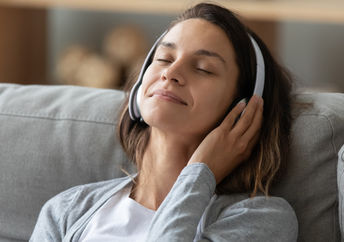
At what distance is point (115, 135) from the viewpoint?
4.79ft

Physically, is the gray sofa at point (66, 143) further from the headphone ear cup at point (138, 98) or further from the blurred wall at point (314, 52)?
the blurred wall at point (314, 52)

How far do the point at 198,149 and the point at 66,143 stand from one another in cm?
35

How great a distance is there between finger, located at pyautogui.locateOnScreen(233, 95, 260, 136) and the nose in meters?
0.15

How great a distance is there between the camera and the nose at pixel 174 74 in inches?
50.1

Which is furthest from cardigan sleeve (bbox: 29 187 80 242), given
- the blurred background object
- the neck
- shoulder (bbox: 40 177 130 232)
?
the blurred background object

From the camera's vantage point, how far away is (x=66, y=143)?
1.47 metres

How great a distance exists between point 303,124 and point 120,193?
0.43 m

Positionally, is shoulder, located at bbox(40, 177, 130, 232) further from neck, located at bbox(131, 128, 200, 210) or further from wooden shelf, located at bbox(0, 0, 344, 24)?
wooden shelf, located at bbox(0, 0, 344, 24)

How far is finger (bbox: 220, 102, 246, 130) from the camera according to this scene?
1309 millimetres

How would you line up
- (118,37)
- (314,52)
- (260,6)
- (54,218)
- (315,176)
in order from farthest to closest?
(118,37)
(314,52)
(260,6)
(54,218)
(315,176)

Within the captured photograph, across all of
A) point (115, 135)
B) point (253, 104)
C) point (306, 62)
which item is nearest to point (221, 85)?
point (253, 104)

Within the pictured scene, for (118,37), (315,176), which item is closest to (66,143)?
(315,176)

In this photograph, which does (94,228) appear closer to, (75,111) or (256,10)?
(75,111)

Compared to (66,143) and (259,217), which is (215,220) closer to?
(259,217)
